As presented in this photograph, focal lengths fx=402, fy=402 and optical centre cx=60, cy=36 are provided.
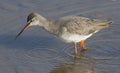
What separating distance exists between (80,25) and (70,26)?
0.31 metres

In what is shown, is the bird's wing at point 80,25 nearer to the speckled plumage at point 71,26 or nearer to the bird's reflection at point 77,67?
the speckled plumage at point 71,26

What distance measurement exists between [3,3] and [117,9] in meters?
3.52

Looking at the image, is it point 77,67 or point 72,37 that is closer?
point 77,67

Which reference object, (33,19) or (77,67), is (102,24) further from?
(33,19)

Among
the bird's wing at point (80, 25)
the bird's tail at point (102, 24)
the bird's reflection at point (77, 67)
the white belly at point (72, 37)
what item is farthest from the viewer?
the bird's tail at point (102, 24)

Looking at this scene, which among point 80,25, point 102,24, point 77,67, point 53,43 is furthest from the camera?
point 53,43

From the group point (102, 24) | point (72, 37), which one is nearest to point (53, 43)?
point (72, 37)

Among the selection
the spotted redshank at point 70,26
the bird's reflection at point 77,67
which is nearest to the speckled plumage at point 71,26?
the spotted redshank at point 70,26

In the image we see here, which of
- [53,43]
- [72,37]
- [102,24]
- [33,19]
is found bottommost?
[53,43]

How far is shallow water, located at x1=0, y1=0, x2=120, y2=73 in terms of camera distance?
985 cm

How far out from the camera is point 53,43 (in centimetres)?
1084

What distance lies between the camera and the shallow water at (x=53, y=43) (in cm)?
985

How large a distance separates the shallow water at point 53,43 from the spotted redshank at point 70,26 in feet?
1.51

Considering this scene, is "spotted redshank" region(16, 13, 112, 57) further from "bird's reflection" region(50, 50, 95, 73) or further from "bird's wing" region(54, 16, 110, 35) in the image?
"bird's reflection" region(50, 50, 95, 73)
